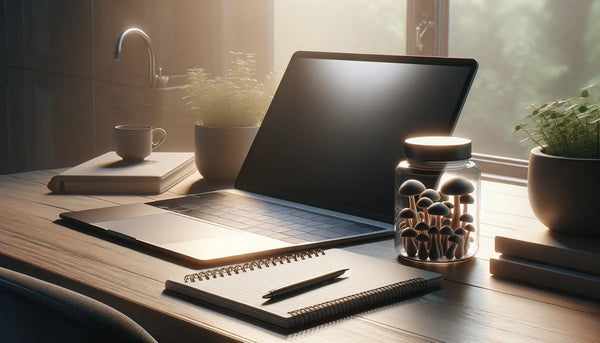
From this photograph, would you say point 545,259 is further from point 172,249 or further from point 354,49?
point 354,49

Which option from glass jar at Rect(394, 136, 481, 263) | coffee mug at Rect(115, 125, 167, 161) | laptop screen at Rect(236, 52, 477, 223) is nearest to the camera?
glass jar at Rect(394, 136, 481, 263)

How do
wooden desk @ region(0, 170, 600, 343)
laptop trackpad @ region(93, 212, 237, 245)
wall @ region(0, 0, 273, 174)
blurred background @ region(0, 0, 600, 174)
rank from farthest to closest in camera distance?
1. wall @ region(0, 0, 273, 174)
2. blurred background @ region(0, 0, 600, 174)
3. laptop trackpad @ region(93, 212, 237, 245)
4. wooden desk @ region(0, 170, 600, 343)

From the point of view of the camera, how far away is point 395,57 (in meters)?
1.38

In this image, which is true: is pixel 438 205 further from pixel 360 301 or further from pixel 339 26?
pixel 339 26

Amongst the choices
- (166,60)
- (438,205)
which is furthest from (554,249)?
(166,60)

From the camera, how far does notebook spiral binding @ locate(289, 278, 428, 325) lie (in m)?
0.80

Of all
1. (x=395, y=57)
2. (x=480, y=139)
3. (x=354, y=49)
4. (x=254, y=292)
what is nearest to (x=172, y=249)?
(x=254, y=292)

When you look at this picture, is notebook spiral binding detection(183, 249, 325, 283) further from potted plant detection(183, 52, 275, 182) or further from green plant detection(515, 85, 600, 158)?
potted plant detection(183, 52, 275, 182)

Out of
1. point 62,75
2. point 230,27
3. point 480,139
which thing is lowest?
point 480,139

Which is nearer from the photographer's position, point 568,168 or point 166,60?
point 568,168

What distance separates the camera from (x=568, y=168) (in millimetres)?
973

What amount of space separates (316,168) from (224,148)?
252 mm

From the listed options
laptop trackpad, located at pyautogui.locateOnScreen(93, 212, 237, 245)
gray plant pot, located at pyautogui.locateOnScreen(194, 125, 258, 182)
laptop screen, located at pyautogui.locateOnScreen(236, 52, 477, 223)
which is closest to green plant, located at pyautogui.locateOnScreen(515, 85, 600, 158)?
laptop screen, located at pyautogui.locateOnScreen(236, 52, 477, 223)

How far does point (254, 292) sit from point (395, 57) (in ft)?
2.15
